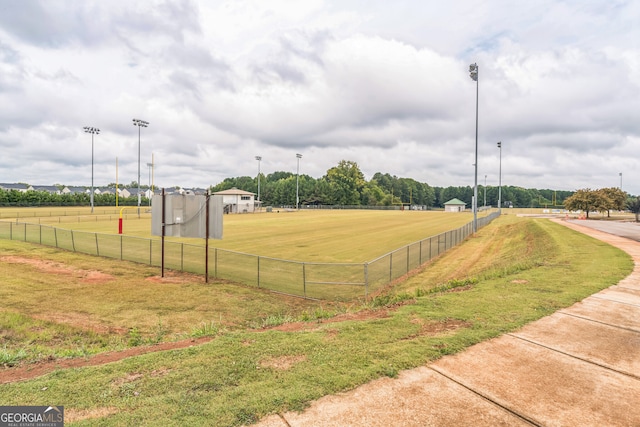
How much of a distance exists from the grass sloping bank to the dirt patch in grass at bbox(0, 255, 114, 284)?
46.6 feet

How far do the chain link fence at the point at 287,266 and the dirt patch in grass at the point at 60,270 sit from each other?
10.3 feet

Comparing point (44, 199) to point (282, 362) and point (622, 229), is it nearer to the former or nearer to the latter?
point (282, 362)

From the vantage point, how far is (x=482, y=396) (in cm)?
463

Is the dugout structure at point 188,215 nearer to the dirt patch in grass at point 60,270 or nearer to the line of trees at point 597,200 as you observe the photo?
the dirt patch in grass at point 60,270

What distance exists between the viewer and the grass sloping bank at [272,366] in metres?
4.39

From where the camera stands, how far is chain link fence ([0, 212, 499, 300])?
16500mm

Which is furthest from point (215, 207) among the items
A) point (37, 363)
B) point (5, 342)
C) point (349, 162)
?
point (349, 162)

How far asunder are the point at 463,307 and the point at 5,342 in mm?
12058

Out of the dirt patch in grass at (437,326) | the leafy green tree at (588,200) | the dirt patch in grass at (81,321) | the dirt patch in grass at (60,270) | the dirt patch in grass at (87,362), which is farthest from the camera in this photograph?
the leafy green tree at (588,200)

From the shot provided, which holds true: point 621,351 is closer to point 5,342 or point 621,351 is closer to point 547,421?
point 547,421

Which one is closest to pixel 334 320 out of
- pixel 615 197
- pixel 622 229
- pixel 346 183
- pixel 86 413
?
pixel 86 413

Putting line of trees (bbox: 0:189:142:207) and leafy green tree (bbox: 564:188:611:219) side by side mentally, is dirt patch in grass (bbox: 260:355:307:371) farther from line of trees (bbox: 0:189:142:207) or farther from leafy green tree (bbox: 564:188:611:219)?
line of trees (bbox: 0:189:142:207)

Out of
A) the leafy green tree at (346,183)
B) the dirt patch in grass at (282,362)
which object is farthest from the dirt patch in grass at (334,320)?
the leafy green tree at (346,183)

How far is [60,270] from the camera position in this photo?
64.2ft
